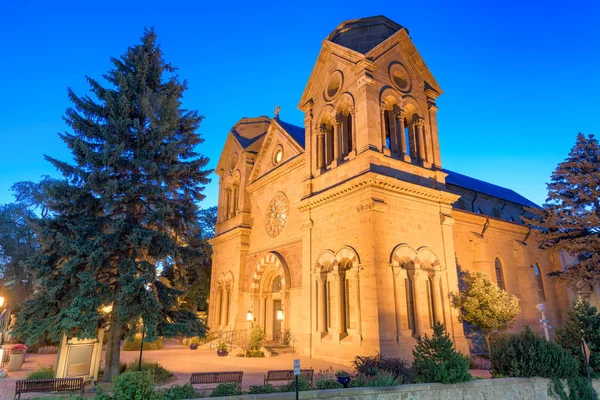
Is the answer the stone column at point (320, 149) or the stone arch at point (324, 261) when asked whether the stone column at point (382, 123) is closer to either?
the stone column at point (320, 149)

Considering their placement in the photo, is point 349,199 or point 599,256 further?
point 599,256

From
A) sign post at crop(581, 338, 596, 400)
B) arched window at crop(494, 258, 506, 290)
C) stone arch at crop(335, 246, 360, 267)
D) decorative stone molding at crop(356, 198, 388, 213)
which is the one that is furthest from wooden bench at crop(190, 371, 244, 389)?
arched window at crop(494, 258, 506, 290)

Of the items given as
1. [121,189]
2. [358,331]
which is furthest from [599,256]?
[121,189]

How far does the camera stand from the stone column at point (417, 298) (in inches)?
661

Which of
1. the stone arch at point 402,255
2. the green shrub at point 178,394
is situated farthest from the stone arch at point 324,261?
the green shrub at point 178,394

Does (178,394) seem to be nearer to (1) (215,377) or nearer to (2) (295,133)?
(1) (215,377)

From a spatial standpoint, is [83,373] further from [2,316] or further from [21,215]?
[21,215]

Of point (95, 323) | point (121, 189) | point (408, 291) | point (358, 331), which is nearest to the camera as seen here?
point (95, 323)

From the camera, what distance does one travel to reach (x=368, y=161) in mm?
17609

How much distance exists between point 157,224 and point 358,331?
9.56 metres

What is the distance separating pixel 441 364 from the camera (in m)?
10.9

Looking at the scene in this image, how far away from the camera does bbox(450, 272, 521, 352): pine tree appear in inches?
695

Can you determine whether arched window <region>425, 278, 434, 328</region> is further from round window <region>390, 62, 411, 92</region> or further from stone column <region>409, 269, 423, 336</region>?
round window <region>390, 62, 411, 92</region>

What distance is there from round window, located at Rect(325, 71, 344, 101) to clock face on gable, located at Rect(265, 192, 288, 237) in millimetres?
7204
